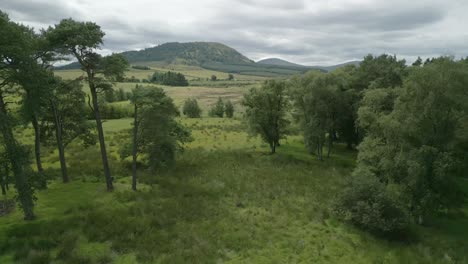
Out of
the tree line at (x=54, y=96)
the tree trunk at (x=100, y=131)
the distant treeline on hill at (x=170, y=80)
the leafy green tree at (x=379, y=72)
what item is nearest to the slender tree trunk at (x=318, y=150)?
the leafy green tree at (x=379, y=72)

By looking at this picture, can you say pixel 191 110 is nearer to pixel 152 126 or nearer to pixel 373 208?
pixel 152 126

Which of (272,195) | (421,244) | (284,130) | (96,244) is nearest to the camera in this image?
(96,244)

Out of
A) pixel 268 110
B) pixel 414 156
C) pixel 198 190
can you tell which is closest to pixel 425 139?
pixel 414 156

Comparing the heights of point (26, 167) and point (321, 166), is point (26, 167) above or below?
above

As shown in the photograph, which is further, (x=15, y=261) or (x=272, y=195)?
(x=272, y=195)

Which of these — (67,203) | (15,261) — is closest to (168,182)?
(67,203)

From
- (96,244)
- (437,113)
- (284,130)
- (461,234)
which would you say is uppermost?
(437,113)

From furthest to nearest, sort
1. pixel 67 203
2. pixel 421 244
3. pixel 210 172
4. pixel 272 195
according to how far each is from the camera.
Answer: pixel 210 172 → pixel 272 195 → pixel 67 203 → pixel 421 244

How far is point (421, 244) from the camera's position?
18.4 m

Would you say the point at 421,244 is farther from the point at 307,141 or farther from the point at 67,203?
the point at 67,203

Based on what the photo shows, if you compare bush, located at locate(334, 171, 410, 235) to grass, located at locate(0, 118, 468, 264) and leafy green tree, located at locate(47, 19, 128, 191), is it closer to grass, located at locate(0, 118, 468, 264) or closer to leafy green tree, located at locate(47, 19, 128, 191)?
grass, located at locate(0, 118, 468, 264)

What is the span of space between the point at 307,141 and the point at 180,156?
→ 1539 centimetres

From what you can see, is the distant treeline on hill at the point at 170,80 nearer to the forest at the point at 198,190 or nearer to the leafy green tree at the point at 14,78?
the forest at the point at 198,190

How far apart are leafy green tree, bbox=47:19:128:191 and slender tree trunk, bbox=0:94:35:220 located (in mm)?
5013
